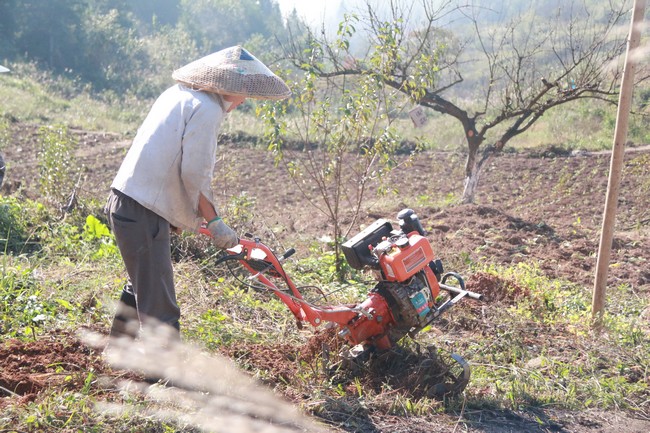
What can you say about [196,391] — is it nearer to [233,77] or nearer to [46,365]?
[46,365]

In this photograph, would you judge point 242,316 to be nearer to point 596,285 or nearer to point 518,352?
point 518,352

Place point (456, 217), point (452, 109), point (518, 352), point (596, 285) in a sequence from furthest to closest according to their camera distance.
A: point (452, 109)
point (456, 217)
point (596, 285)
point (518, 352)

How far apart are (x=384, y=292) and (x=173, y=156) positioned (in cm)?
141

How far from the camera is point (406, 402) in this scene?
3672mm

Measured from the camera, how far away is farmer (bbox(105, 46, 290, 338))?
11.5 feet

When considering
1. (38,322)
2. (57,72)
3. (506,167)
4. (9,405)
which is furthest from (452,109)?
(57,72)

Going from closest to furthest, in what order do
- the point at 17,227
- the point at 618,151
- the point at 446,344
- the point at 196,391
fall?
the point at 196,391, the point at 446,344, the point at 618,151, the point at 17,227

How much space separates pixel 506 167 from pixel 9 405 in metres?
12.2

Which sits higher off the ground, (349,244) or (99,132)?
(349,244)

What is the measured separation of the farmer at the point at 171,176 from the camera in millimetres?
3498

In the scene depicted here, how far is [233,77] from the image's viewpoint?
3.62 meters

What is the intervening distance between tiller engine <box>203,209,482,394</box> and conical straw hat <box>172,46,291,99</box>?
2.57 feet

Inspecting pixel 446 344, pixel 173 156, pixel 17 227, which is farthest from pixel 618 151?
pixel 17 227

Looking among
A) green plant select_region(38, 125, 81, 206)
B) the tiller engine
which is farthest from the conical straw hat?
green plant select_region(38, 125, 81, 206)
